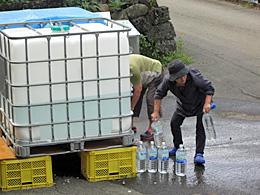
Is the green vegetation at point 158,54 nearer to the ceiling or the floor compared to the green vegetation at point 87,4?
nearer to the floor

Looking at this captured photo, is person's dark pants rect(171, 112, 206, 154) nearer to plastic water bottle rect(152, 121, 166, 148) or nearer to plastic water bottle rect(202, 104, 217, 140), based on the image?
plastic water bottle rect(202, 104, 217, 140)

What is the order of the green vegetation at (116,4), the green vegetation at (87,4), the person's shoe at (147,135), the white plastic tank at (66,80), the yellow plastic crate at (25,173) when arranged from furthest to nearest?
the green vegetation at (116,4), the green vegetation at (87,4), the person's shoe at (147,135), the yellow plastic crate at (25,173), the white plastic tank at (66,80)

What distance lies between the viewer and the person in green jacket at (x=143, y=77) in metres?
6.80

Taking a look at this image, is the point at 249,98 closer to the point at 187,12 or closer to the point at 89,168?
the point at 89,168

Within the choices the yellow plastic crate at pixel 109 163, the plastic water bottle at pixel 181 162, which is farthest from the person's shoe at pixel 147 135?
the yellow plastic crate at pixel 109 163

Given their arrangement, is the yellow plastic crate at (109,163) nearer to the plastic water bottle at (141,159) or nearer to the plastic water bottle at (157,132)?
the plastic water bottle at (141,159)

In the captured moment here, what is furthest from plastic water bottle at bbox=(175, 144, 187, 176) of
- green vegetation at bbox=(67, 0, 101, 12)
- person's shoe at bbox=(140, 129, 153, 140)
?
green vegetation at bbox=(67, 0, 101, 12)

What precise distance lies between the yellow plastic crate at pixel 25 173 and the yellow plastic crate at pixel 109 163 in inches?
17.7

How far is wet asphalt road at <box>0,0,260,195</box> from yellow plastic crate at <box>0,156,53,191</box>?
0.10 metres

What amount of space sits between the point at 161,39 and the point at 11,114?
21.0ft

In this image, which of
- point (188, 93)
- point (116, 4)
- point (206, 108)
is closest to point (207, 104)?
point (206, 108)

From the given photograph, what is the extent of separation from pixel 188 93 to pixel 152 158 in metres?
0.92

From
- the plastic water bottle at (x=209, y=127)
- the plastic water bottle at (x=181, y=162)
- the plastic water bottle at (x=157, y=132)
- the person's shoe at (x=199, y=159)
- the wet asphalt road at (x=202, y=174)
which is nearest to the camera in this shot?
the wet asphalt road at (x=202, y=174)

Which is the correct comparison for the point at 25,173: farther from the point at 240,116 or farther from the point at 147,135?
the point at 240,116
